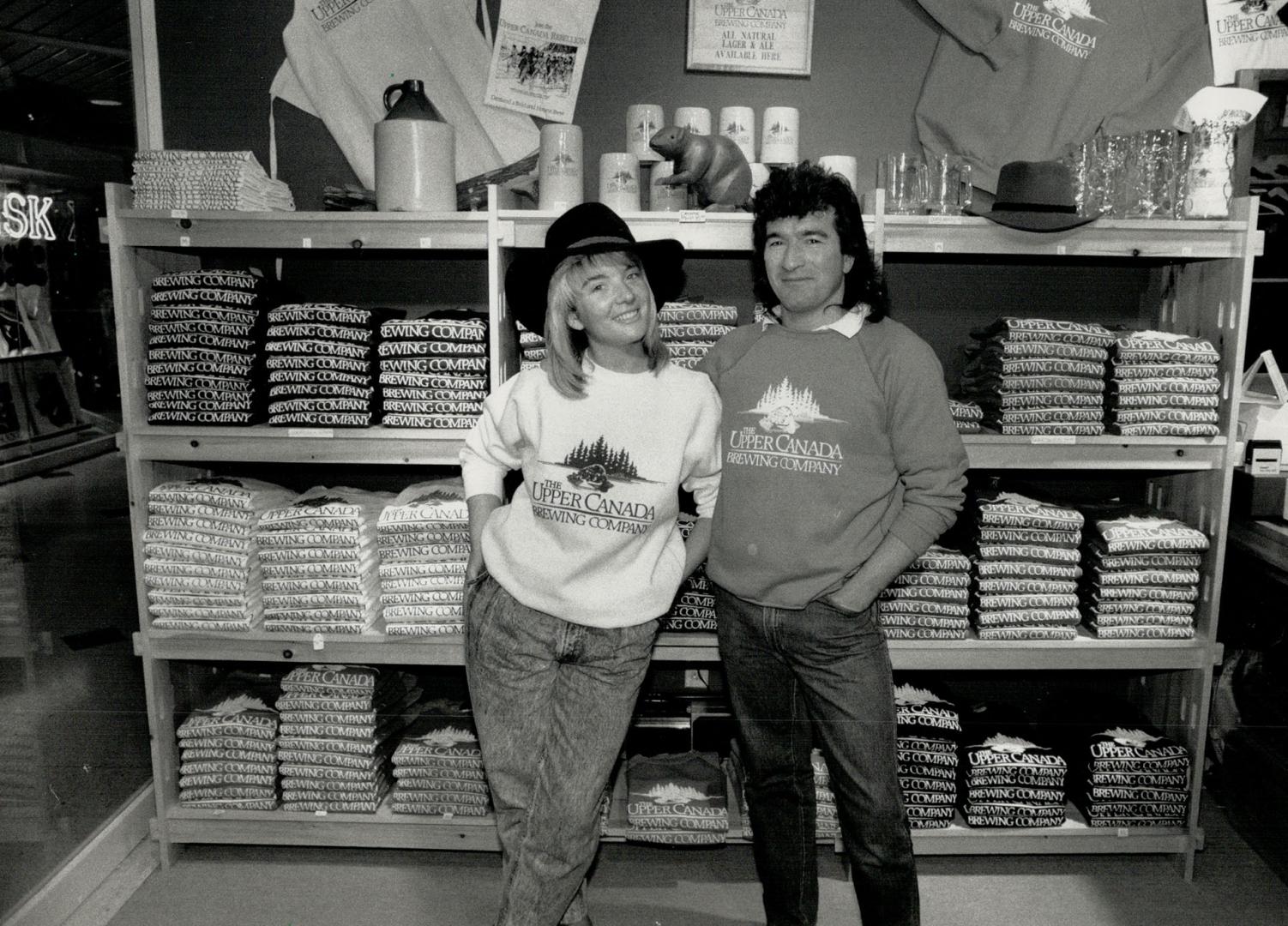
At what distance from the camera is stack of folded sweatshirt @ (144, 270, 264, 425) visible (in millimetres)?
2875

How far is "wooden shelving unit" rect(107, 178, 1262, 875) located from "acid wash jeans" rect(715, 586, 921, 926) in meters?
0.57

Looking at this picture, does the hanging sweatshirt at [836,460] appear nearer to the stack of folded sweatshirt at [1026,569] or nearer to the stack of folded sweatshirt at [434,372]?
the stack of folded sweatshirt at [1026,569]

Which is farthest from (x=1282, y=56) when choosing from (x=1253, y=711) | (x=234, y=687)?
(x=234, y=687)

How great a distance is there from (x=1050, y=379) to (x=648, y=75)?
162 cm

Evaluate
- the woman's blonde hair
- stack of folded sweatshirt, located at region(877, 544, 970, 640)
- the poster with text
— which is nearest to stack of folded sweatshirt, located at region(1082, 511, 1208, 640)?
stack of folded sweatshirt, located at region(877, 544, 970, 640)

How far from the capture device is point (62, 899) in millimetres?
2746

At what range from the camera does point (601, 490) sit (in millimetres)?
2074

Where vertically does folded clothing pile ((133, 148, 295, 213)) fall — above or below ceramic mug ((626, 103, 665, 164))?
below

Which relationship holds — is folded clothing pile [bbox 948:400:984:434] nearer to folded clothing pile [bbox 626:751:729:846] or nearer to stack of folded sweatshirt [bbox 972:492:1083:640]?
stack of folded sweatshirt [bbox 972:492:1083:640]

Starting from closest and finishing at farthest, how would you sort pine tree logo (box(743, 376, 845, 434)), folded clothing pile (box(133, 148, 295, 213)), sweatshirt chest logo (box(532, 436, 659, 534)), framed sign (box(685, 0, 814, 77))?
sweatshirt chest logo (box(532, 436, 659, 534)) < pine tree logo (box(743, 376, 845, 434)) < folded clothing pile (box(133, 148, 295, 213)) < framed sign (box(685, 0, 814, 77))

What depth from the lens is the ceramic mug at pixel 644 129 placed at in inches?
118

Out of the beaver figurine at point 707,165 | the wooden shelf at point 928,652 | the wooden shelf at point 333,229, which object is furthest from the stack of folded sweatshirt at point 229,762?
the beaver figurine at point 707,165

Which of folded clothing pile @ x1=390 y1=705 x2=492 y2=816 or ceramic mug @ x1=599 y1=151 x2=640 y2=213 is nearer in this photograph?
ceramic mug @ x1=599 y1=151 x2=640 y2=213

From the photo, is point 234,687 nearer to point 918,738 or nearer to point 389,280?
point 389,280
